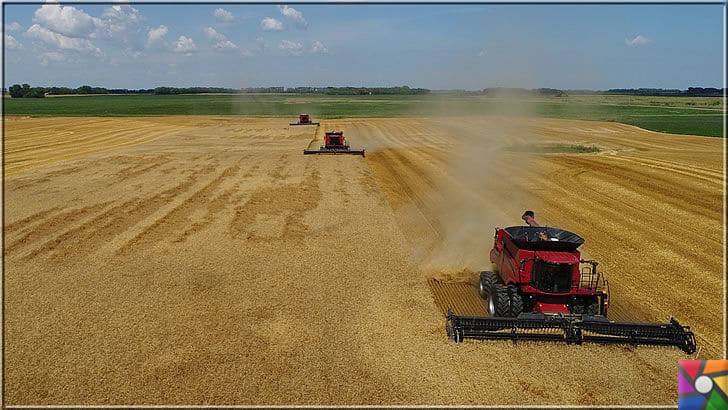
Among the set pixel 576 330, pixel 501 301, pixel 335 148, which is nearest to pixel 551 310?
pixel 576 330

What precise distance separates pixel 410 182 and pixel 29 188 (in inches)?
775

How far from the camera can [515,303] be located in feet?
33.6

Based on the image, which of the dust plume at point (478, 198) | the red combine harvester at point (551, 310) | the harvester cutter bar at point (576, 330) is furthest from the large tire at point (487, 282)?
the dust plume at point (478, 198)

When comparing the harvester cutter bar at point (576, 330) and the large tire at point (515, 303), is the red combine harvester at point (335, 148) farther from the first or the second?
the harvester cutter bar at point (576, 330)

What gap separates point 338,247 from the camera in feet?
52.5

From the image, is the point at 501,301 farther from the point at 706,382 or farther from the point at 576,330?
the point at 706,382

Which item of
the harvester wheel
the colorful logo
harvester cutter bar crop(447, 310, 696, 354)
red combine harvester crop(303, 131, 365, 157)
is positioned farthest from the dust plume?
the colorful logo

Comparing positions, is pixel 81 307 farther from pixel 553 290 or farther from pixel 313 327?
pixel 553 290

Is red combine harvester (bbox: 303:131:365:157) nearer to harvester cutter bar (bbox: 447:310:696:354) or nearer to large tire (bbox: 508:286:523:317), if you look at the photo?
large tire (bbox: 508:286:523:317)

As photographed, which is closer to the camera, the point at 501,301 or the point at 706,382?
the point at 706,382

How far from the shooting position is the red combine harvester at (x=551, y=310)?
32.0ft

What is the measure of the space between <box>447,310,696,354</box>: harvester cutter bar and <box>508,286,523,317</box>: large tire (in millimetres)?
310

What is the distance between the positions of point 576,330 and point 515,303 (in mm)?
1253

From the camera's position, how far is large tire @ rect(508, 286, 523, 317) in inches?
402
